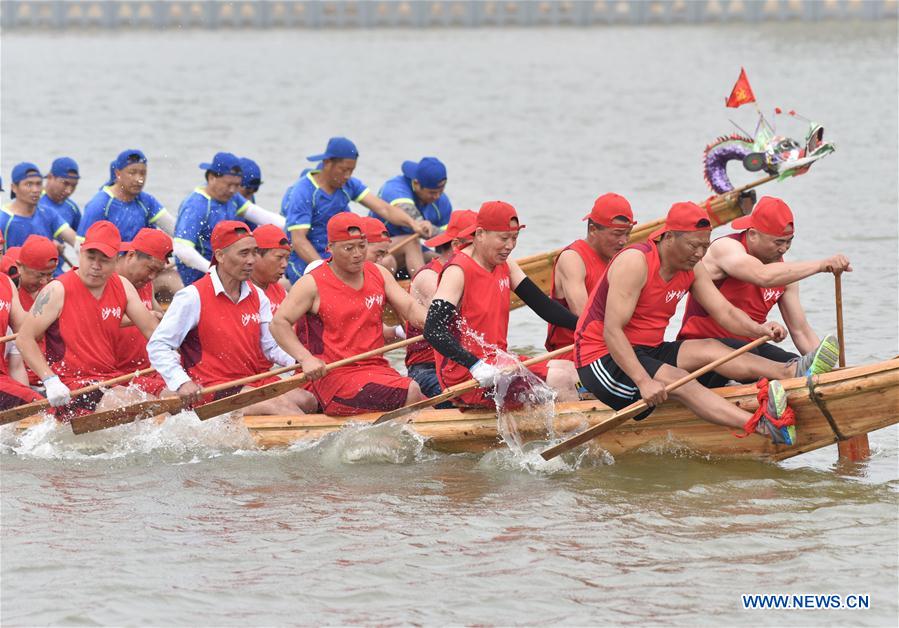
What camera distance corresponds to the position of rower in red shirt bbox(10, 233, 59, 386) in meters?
11.2

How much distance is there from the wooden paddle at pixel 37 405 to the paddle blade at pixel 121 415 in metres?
0.24

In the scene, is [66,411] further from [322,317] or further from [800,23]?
[800,23]

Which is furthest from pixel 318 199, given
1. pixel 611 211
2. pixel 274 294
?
pixel 611 211

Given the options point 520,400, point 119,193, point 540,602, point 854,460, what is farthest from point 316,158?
point 540,602

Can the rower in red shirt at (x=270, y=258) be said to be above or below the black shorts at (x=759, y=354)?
above

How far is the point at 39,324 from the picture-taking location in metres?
10.5

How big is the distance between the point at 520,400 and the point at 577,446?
48 cm

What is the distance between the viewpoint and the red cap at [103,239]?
10461 millimetres

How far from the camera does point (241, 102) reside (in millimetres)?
44219

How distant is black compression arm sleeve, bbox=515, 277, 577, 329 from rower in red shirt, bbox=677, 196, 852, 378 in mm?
800

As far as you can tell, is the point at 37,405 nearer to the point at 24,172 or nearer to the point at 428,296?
the point at 428,296

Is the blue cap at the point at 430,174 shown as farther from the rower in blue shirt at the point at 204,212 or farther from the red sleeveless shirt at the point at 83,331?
the red sleeveless shirt at the point at 83,331

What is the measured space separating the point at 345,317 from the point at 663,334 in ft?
7.24

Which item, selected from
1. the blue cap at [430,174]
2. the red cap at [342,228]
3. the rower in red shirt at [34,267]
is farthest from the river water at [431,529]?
the blue cap at [430,174]
